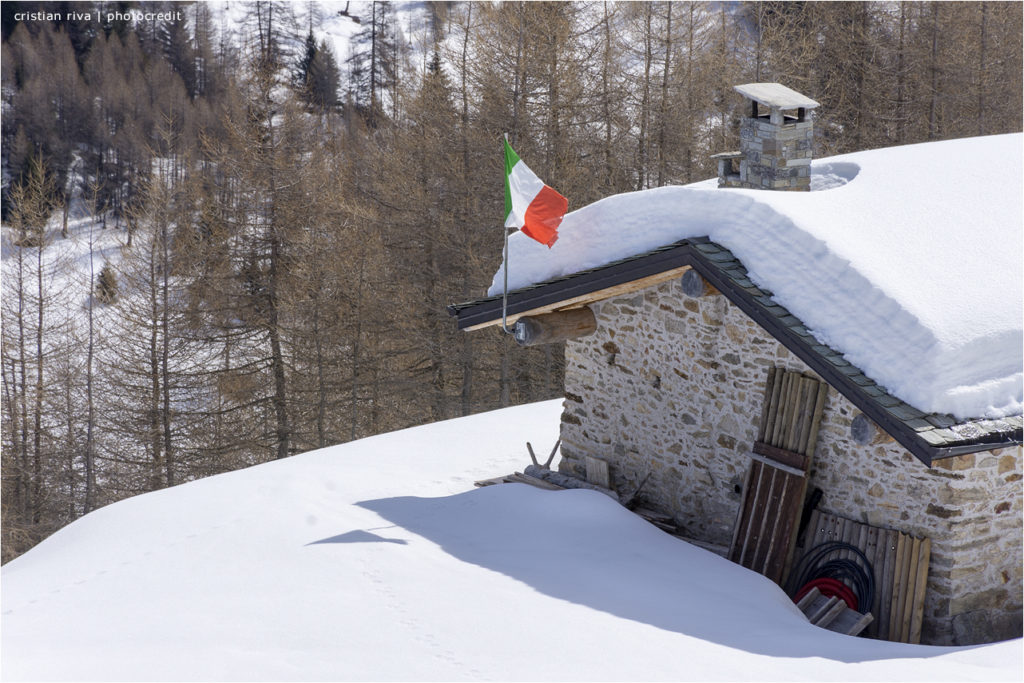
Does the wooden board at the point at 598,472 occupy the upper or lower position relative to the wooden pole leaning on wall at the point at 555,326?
lower

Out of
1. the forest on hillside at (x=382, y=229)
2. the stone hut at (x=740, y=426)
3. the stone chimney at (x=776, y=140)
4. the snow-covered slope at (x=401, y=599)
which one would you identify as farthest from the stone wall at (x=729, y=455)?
the forest on hillside at (x=382, y=229)

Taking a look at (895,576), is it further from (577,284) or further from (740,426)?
(577,284)

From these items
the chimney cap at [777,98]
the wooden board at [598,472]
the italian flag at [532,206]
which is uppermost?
the chimney cap at [777,98]

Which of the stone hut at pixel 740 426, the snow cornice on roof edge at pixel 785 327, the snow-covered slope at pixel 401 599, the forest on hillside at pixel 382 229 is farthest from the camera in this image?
the forest on hillside at pixel 382 229

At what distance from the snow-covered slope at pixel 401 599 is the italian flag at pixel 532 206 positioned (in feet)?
8.83

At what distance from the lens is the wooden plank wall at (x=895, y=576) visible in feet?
26.2

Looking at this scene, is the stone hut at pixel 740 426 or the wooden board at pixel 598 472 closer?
the stone hut at pixel 740 426

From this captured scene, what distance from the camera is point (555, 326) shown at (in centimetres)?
1034

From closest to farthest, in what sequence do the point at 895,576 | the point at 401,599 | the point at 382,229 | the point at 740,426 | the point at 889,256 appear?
1. the point at 401,599
2. the point at 895,576
3. the point at 889,256
4. the point at 740,426
5. the point at 382,229

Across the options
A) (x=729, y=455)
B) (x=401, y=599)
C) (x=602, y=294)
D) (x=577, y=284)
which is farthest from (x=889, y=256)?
(x=401, y=599)

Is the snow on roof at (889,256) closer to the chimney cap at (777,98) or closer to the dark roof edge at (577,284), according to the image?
the dark roof edge at (577,284)

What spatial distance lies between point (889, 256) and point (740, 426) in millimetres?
2034

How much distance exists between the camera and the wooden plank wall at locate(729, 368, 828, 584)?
862 cm

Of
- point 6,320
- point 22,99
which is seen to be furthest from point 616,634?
point 22,99
